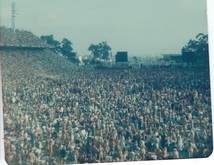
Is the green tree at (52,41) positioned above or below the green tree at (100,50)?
above

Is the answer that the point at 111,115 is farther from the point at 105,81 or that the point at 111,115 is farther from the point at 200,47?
the point at 200,47

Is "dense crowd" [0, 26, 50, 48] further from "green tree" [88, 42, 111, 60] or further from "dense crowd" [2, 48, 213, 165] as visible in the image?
"green tree" [88, 42, 111, 60]

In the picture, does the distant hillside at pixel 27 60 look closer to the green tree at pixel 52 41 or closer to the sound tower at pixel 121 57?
the green tree at pixel 52 41

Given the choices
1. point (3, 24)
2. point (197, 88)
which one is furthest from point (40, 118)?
point (197, 88)

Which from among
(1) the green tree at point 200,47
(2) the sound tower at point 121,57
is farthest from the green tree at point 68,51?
(1) the green tree at point 200,47

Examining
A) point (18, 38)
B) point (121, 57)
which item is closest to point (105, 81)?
point (121, 57)

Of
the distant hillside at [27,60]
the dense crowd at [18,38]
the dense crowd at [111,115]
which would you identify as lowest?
the dense crowd at [111,115]
